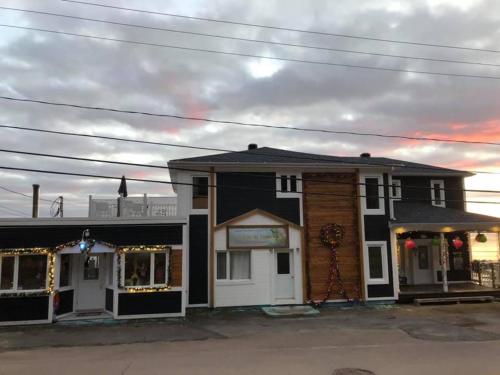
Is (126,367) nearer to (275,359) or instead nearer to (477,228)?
(275,359)

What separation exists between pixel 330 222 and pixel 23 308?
475 inches

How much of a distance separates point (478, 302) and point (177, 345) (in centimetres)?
1376

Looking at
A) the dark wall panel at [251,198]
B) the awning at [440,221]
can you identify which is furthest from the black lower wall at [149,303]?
the awning at [440,221]

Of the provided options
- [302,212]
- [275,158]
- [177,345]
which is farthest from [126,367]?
[275,158]

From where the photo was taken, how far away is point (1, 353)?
11.0 meters

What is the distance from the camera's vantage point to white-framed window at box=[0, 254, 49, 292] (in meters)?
15.1

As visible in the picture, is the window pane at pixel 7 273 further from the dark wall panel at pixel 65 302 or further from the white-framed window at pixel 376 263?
the white-framed window at pixel 376 263

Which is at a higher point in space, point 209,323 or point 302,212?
point 302,212

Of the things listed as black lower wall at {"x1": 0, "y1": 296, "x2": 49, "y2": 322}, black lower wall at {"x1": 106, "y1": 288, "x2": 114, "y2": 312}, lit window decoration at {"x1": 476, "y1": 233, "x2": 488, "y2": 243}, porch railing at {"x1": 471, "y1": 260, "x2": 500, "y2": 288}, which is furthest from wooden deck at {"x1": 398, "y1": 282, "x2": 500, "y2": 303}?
black lower wall at {"x1": 0, "y1": 296, "x2": 49, "y2": 322}

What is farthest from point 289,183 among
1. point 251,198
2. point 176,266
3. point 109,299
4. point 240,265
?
point 109,299

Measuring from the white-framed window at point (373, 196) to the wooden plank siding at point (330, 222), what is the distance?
440mm

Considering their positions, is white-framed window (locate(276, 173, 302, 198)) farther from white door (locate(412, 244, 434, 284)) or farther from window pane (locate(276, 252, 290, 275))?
white door (locate(412, 244, 434, 284))

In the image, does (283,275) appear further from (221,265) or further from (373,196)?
(373,196)

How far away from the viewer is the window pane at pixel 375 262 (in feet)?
62.2
